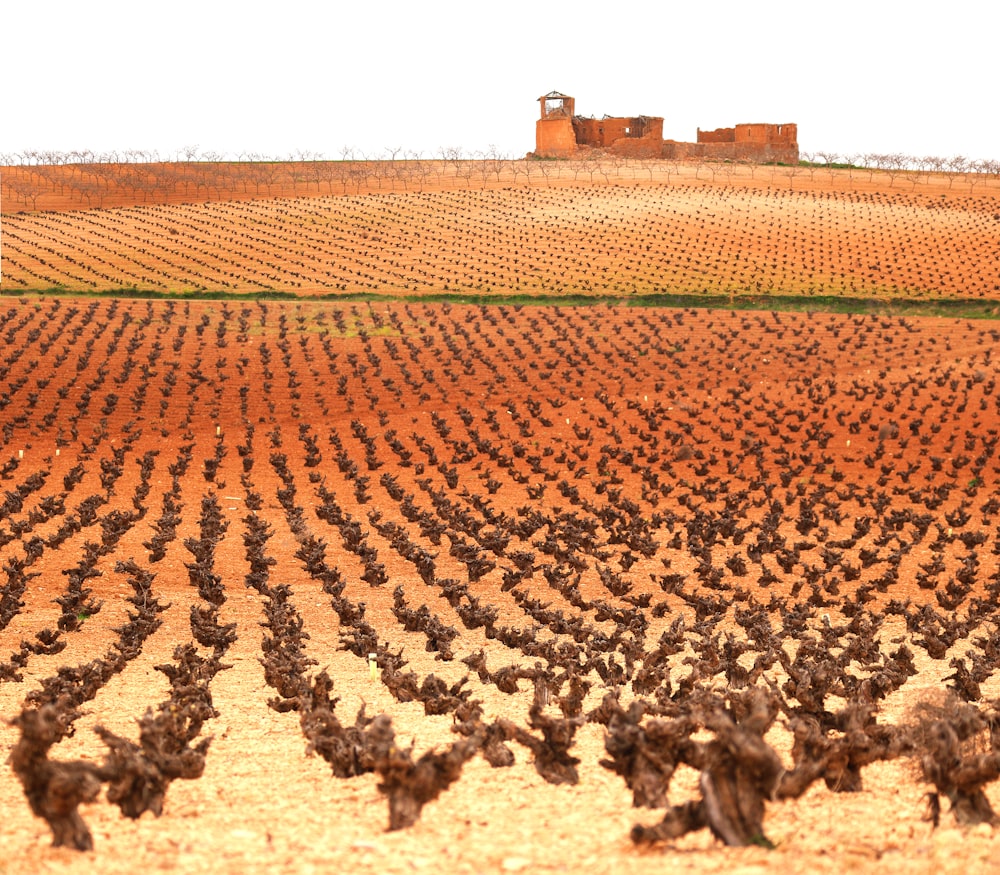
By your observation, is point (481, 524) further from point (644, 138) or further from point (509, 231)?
point (644, 138)

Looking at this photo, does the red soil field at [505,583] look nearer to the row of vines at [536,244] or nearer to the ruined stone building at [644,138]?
the row of vines at [536,244]

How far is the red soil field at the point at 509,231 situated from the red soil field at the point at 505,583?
1665 cm

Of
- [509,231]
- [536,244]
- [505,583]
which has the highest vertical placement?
[509,231]

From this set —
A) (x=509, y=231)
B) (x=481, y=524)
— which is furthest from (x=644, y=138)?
(x=481, y=524)

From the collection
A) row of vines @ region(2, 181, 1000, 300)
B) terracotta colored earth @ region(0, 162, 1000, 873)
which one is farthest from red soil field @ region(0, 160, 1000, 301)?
terracotta colored earth @ region(0, 162, 1000, 873)

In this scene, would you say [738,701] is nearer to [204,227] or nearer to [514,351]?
[514,351]

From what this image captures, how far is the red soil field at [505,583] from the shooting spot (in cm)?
597

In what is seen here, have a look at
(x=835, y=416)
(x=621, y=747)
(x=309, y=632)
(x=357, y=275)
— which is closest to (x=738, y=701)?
(x=621, y=747)

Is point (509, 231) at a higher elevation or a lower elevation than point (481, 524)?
higher

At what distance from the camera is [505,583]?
16922mm

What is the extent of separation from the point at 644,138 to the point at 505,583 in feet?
337

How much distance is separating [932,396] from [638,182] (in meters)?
69.5

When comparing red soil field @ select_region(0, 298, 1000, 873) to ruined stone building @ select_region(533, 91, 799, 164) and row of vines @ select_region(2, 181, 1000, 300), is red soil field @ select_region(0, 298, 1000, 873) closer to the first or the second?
row of vines @ select_region(2, 181, 1000, 300)

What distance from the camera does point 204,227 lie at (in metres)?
79.5
